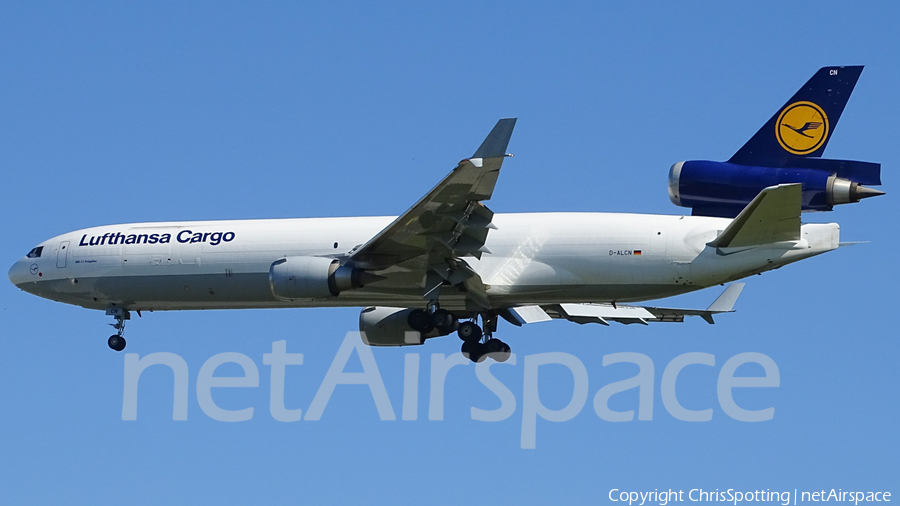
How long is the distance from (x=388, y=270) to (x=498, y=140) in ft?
17.8

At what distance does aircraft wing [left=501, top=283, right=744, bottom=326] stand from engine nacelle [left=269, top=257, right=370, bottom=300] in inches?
220

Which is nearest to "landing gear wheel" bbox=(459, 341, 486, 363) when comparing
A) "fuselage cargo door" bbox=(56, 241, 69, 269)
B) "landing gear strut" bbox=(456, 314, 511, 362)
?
"landing gear strut" bbox=(456, 314, 511, 362)

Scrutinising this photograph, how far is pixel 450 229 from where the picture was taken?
2625 cm

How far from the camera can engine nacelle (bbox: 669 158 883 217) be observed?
25.9 m

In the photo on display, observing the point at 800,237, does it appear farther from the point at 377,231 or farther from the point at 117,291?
the point at 117,291

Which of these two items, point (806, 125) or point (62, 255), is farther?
point (62, 255)

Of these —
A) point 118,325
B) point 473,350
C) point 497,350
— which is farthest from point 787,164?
point 118,325

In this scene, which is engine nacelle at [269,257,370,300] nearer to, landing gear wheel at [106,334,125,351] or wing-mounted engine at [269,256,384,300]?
wing-mounted engine at [269,256,384,300]

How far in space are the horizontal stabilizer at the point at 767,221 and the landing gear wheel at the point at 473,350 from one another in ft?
21.6

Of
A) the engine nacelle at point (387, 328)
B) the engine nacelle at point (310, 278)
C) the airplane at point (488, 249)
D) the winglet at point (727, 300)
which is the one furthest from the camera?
the engine nacelle at point (387, 328)

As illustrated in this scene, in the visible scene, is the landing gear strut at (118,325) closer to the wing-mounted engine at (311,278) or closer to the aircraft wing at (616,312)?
the wing-mounted engine at (311,278)

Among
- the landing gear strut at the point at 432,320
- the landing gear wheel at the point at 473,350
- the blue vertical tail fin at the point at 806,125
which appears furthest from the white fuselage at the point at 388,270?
the blue vertical tail fin at the point at 806,125

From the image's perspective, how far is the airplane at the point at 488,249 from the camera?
84.8ft

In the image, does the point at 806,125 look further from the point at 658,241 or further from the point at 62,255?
the point at 62,255
